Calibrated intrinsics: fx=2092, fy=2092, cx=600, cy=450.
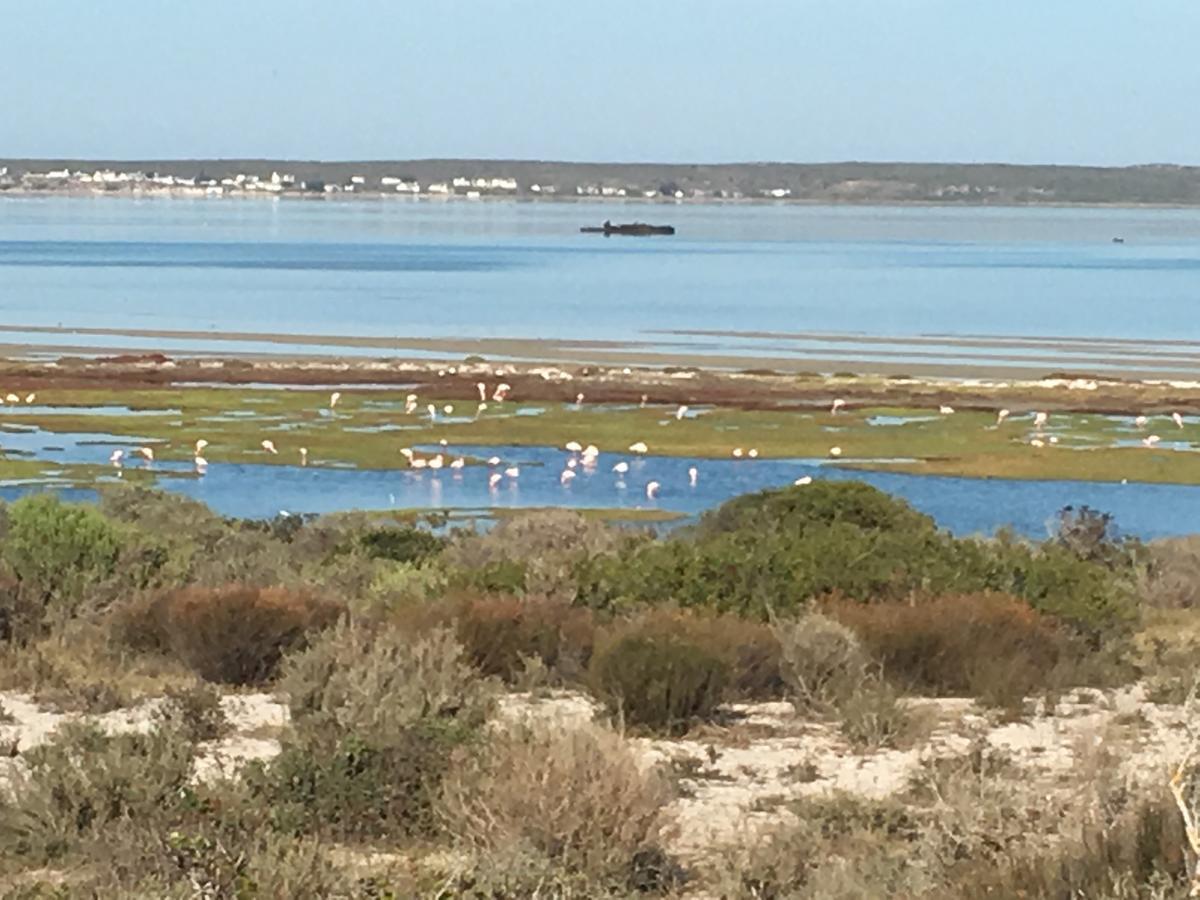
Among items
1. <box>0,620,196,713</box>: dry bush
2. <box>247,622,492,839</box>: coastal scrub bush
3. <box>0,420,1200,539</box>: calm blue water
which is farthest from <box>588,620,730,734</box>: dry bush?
<box>0,420,1200,539</box>: calm blue water

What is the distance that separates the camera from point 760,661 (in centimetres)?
1104

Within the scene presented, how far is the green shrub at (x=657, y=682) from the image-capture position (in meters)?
10.1

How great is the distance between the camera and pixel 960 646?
11289 mm

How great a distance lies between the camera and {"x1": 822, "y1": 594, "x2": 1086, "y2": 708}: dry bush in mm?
11141

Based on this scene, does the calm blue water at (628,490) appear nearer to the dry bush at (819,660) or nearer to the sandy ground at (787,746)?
the dry bush at (819,660)

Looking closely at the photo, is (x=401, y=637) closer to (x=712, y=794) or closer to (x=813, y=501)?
(x=712, y=794)

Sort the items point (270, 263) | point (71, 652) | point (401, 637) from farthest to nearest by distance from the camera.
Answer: point (270, 263), point (71, 652), point (401, 637)

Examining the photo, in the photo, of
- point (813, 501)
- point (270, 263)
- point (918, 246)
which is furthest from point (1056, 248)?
point (813, 501)

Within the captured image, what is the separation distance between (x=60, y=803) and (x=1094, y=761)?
369cm

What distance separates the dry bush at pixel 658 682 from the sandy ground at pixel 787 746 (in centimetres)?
15

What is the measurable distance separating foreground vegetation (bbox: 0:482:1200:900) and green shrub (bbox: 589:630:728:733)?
0.02 meters

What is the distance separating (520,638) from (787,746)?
7.33 feet

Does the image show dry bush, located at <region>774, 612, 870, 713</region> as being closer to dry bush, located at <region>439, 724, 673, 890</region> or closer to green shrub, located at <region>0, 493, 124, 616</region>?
dry bush, located at <region>439, 724, 673, 890</region>

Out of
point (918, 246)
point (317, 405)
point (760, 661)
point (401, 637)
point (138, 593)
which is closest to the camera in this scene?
point (401, 637)
